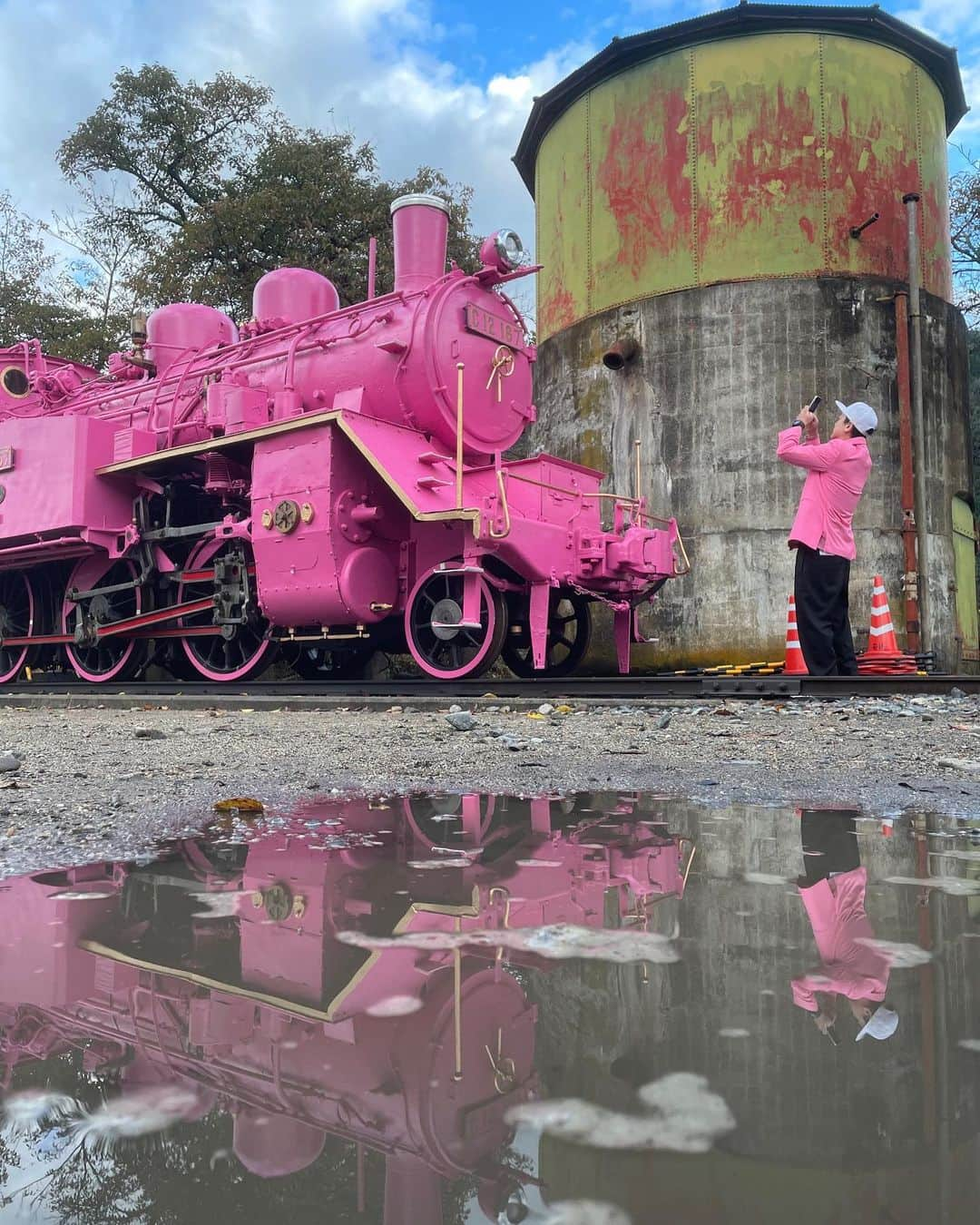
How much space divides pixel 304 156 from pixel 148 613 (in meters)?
11.6

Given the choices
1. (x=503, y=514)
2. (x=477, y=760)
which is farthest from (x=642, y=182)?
(x=477, y=760)

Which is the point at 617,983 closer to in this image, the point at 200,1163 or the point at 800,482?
the point at 200,1163

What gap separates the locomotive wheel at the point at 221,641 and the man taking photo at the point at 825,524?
443cm

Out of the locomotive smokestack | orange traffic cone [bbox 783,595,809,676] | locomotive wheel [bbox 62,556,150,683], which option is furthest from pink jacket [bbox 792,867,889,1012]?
locomotive wheel [bbox 62,556,150,683]

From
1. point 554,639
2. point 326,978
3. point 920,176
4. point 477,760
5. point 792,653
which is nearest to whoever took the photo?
point 326,978

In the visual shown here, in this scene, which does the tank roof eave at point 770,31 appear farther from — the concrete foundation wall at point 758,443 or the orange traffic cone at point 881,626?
the orange traffic cone at point 881,626

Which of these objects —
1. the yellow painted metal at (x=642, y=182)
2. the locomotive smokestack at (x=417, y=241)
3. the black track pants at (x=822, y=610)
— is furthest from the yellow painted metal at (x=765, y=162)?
the black track pants at (x=822, y=610)

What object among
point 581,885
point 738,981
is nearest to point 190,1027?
point 738,981

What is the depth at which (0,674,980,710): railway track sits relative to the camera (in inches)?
220

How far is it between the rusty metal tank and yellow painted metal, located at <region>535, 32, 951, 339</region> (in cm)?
2

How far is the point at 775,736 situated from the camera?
159 inches

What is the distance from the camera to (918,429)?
9891 millimetres

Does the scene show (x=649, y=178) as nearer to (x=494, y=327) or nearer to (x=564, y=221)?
(x=564, y=221)

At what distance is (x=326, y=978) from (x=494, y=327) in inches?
281
